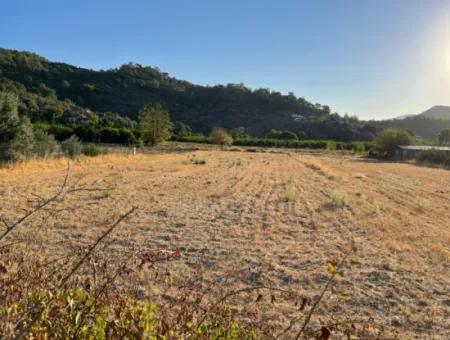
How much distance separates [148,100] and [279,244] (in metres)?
118

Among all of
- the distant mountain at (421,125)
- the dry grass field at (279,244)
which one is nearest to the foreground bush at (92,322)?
the dry grass field at (279,244)

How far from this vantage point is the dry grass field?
4852mm

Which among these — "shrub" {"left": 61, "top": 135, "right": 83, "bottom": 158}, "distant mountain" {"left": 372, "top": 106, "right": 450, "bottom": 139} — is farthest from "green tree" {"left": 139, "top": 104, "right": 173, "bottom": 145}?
"distant mountain" {"left": 372, "top": 106, "right": 450, "bottom": 139}

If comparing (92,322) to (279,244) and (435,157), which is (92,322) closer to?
(279,244)

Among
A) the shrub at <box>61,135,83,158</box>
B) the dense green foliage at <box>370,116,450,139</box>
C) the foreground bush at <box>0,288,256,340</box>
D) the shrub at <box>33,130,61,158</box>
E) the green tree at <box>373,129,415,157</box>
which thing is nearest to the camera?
the foreground bush at <box>0,288,256,340</box>

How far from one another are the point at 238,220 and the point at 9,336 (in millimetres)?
8904

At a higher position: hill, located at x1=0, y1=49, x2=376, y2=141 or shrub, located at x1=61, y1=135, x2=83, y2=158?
hill, located at x1=0, y1=49, x2=376, y2=141

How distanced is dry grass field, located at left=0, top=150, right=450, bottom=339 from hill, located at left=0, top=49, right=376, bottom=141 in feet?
236

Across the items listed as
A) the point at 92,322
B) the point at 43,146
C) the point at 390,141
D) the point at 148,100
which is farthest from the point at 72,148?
the point at 148,100

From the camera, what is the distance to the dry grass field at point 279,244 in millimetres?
4852

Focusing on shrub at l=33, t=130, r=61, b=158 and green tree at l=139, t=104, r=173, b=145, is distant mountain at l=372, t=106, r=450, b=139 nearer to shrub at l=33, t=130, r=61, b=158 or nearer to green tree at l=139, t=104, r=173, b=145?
green tree at l=139, t=104, r=173, b=145

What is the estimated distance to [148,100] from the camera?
120500 mm

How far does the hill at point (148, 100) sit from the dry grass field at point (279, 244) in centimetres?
7190

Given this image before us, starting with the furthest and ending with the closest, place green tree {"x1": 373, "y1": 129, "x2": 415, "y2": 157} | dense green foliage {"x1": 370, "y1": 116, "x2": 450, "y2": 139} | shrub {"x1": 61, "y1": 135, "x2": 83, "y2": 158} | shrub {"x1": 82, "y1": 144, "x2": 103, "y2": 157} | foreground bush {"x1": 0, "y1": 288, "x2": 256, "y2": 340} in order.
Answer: dense green foliage {"x1": 370, "y1": 116, "x2": 450, "y2": 139} < green tree {"x1": 373, "y1": 129, "x2": 415, "y2": 157} < shrub {"x1": 82, "y1": 144, "x2": 103, "y2": 157} < shrub {"x1": 61, "y1": 135, "x2": 83, "y2": 158} < foreground bush {"x1": 0, "y1": 288, "x2": 256, "y2": 340}
